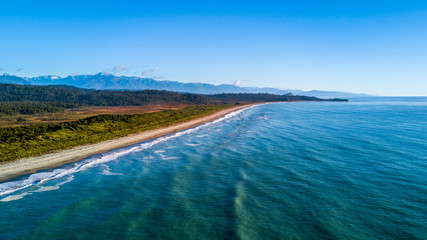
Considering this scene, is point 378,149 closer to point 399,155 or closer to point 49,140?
point 399,155

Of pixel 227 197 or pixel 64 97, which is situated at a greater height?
pixel 64 97

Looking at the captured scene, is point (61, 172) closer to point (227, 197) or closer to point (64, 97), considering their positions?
point (227, 197)

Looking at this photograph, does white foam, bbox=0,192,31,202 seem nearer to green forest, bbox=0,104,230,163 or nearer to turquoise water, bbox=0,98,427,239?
turquoise water, bbox=0,98,427,239

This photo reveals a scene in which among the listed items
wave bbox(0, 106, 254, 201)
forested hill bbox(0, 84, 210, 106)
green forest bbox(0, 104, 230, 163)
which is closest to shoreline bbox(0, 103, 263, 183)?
wave bbox(0, 106, 254, 201)

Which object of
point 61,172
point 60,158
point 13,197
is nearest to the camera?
point 13,197

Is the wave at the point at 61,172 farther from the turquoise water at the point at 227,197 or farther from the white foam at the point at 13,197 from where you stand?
the turquoise water at the point at 227,197

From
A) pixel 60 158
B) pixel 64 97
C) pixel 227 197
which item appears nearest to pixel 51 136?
pixel 60 158

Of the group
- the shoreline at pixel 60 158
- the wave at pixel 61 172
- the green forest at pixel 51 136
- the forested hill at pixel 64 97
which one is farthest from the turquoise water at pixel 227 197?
the forested hill at pixel 64 97

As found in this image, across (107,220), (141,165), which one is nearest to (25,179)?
(141,165)
